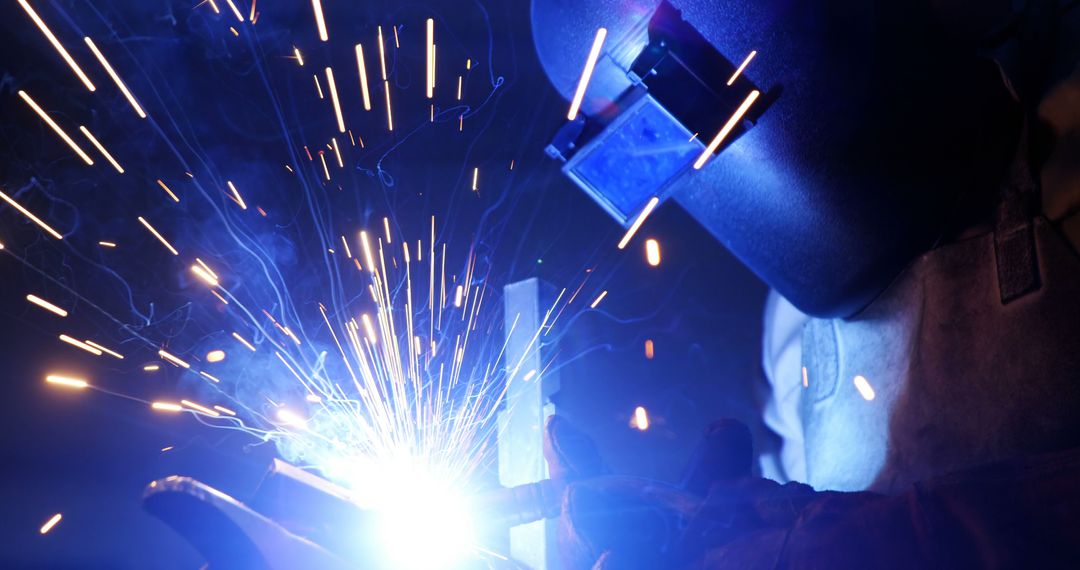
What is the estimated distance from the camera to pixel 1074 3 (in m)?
1.58

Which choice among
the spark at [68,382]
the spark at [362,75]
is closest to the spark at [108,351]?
the spark at [68,382]

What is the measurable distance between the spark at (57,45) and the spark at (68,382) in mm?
1378

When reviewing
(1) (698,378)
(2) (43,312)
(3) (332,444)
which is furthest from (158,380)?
(1) (698,378)

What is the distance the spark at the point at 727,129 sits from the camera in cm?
170

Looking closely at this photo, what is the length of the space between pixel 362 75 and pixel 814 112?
221 cm

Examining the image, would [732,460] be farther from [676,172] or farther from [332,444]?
[332,444]

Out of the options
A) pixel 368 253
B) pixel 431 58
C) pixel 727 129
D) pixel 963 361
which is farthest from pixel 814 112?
pixel 368 253

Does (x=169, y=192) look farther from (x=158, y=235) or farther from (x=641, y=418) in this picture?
(x=641, y=418)

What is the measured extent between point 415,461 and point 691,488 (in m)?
1.76

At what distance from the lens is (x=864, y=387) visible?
2.10 meters

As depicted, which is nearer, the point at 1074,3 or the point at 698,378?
the point at 1074,3

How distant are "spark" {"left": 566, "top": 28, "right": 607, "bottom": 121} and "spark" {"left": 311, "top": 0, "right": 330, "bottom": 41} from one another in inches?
60.0

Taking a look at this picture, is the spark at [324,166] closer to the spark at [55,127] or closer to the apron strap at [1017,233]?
the spark at [55,127]

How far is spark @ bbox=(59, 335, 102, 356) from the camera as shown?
3422 millimetres
